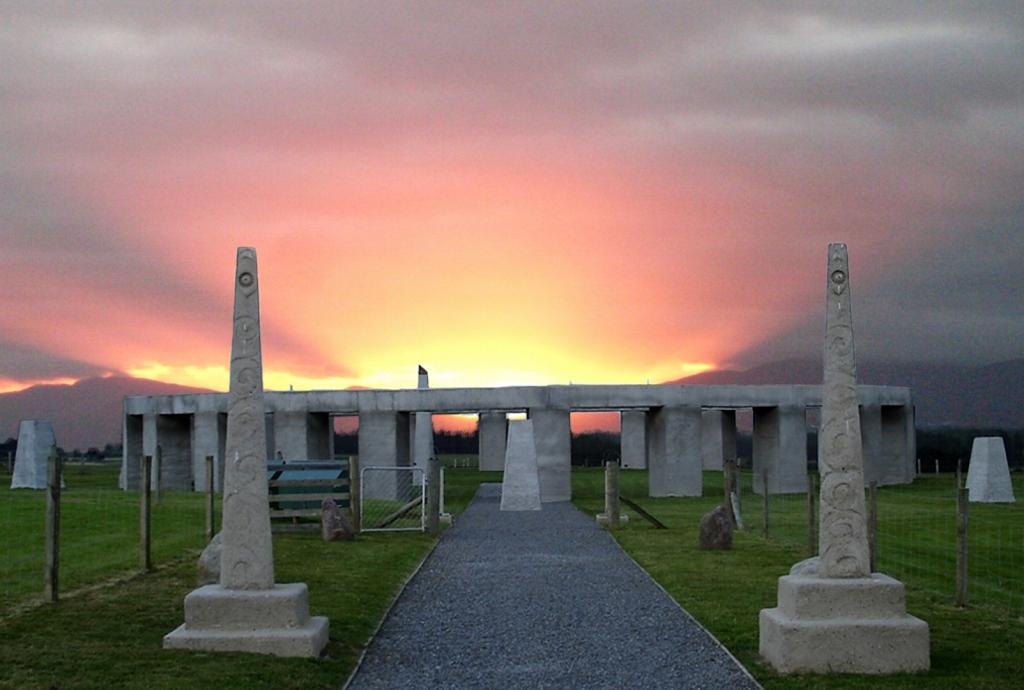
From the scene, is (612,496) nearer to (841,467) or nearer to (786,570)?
(786,570)

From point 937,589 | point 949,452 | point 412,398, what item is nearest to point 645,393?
point 412,398

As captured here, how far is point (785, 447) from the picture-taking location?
43688 mm

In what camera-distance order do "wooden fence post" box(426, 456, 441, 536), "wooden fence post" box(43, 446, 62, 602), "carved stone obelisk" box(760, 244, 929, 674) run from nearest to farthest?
"carved stone obelisk" box(760, 244, 929, 674) < "wooden fence post" box(43, 446, 62, 602) < "wooden fence post" box(426, 456, 441, 536)

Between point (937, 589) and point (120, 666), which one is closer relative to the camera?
point (120, 666)

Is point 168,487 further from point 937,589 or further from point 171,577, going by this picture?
point 937,589

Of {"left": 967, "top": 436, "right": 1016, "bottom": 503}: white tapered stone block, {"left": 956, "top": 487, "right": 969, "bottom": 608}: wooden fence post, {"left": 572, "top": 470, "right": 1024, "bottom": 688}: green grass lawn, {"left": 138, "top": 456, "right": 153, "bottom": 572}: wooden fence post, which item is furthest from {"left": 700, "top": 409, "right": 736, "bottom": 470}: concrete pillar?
{"left": 956, "top": 487, "right": 969, "bottom": 608}: wooden fence post

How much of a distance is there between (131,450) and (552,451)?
19598 millimetres

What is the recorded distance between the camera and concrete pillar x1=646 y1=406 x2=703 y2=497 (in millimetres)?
41250

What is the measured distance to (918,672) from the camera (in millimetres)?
10664

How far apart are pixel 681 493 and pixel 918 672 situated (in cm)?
3101

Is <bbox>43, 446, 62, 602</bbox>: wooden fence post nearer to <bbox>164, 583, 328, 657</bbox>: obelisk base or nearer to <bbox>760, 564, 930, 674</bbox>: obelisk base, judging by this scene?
<bbox>164, 583, 328, 657</bbox>: obelisk base

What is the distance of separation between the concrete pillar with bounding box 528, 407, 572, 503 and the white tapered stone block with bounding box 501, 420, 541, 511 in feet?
2.97

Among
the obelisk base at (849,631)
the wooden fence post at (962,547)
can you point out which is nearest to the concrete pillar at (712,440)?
the wooden fence post at (962,547)

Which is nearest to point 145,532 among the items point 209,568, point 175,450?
point 209,568
